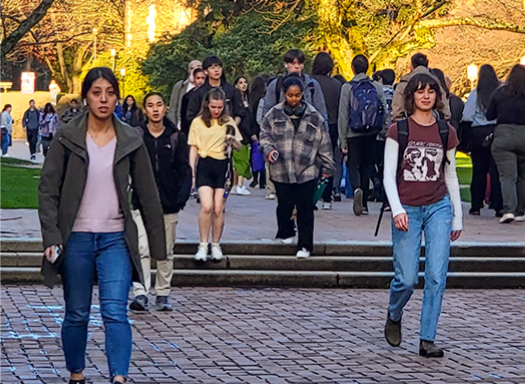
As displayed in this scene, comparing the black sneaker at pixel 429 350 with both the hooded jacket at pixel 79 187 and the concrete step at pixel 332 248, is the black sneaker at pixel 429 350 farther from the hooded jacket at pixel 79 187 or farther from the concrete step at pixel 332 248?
the concrete step at pixel 332 248

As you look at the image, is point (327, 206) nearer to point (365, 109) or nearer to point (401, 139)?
point (365, 109)

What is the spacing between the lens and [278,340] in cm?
836

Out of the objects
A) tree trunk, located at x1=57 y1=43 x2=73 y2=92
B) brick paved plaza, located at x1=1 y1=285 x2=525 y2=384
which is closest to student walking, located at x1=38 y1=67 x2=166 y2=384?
brick paved plaza, located at x1=1 y1=285 x2=525 y2=384

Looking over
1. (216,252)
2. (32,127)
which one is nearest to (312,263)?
(216,252)

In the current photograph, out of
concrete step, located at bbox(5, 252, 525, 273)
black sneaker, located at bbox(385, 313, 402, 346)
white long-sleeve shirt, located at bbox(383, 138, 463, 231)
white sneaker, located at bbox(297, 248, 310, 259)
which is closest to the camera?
white long-sleeve shirt, located at bbox(383, 138, 463, 231)

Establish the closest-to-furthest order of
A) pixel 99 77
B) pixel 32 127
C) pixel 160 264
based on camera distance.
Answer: pixel 99 77 → pixel 160 264 → pixel 32 127

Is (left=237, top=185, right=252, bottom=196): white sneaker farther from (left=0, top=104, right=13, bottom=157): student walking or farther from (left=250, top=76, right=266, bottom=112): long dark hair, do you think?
(left=0, top=104, right=13, bottom=157): student walking

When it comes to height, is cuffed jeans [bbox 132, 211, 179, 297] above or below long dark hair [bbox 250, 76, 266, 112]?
below

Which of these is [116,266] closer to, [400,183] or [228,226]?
[400,183]

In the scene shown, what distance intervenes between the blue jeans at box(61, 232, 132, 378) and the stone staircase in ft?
15.6

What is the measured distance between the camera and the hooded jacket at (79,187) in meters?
6.07

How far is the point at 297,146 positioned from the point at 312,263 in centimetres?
117

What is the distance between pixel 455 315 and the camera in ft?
31.8

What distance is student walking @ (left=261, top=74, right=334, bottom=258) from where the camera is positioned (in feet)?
36.4
